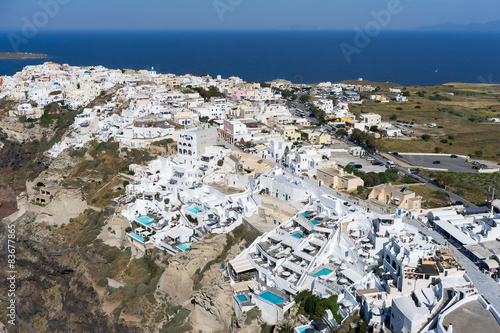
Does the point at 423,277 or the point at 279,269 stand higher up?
the point at 423,277

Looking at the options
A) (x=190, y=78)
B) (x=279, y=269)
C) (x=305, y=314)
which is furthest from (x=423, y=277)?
(x=190, y=78)

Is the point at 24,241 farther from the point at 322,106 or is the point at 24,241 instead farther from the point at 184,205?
the point at 322,106

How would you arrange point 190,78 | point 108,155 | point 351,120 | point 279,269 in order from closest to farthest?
1. point 279,269
2. point 108,155
3. point 351,120
4. point 190,78

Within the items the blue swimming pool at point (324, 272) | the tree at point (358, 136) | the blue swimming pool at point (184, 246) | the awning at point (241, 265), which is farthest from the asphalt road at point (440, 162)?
the blue swimming pool at point (184, 246)

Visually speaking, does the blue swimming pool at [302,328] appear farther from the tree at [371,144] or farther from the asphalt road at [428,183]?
the tree at [371,144]

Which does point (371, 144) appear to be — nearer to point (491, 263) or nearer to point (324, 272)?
point (491, 263)

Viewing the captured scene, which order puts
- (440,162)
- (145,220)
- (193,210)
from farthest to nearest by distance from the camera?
(440,162) < (145,220) < (193,210)

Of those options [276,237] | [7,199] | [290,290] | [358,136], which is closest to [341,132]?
[358,136]
